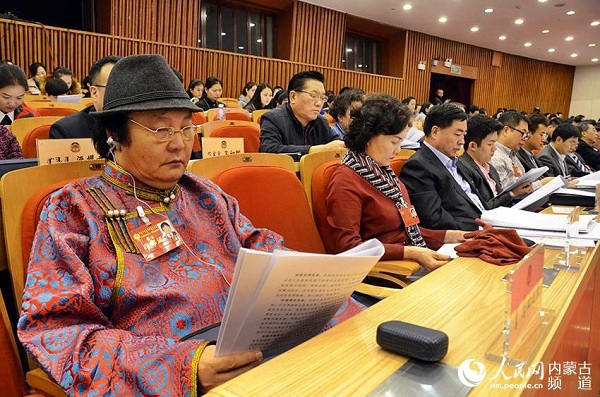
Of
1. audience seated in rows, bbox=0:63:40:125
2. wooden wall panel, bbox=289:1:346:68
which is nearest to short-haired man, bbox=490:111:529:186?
audience seated in rows, bbox=0:63:40:125

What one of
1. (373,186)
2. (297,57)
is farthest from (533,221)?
(297,57)

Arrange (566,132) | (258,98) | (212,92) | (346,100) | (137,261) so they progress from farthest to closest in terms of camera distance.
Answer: (258,98) < (212,92) < (566,132) < (346,100) < (137,261)

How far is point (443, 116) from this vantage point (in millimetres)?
2520

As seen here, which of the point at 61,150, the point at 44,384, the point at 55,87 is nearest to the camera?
the point at 44,384

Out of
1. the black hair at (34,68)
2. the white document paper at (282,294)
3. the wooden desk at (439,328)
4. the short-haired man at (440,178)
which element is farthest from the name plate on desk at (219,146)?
the black hair at (34,68)

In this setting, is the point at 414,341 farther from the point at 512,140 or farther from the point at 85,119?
the point at 512,140

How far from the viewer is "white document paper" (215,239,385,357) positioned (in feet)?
2.22

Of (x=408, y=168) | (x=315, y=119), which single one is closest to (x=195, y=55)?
(x=315, y=119)

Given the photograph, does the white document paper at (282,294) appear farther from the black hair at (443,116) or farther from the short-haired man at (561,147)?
the short-haired man at (561,147)

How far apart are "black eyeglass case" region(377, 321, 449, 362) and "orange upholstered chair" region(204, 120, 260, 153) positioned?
2.96 m

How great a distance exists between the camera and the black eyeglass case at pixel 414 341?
729mm

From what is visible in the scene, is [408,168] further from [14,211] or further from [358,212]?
[14,211]

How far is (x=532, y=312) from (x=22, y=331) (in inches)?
36.1

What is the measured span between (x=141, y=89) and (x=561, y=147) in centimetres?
493
